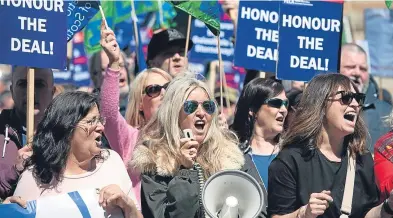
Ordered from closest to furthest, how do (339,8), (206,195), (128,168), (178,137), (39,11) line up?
(206,195) < (178,137) < (128,168) < (39,11) < (339,8)

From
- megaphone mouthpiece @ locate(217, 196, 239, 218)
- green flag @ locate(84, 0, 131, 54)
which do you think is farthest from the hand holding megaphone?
green flag @ locate(84, 0, 131, 54)

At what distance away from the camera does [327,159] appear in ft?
20.9

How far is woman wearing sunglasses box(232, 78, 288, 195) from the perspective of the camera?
7.46 metres

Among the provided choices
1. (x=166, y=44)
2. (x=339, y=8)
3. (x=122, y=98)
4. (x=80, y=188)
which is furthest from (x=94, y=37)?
(x=80, y=188)

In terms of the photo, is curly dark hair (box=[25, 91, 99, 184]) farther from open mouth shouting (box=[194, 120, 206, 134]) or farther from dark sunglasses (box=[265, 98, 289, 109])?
dark sunglasses (box=[265, 98, 289, 109])

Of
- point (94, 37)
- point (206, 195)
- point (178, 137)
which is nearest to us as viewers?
point (206, 195)

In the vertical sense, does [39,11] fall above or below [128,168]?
above

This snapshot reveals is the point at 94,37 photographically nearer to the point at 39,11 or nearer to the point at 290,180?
the point at 39,11

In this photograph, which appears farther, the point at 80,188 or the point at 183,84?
the point at 183,84

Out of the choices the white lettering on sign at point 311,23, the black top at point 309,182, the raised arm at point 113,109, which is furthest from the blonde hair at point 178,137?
the white lettering on sign at point 311,23

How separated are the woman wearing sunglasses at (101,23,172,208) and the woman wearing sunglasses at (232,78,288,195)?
0.57 m

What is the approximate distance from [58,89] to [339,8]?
2228 millimetres

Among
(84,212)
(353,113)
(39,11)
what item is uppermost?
(39,11)

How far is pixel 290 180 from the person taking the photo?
623cm
